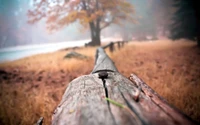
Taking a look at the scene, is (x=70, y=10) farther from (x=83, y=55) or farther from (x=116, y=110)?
(x=116, y=110)

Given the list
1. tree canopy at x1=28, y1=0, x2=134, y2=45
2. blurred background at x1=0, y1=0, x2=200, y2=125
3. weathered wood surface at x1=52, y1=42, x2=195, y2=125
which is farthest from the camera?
tree canopy at x1=28, y1=0, x2=134, y2=45

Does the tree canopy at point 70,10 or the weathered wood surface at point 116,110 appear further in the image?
the tree canopy at point 70,10

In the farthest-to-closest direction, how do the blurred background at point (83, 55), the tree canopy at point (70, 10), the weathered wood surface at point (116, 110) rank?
the tree canopy at point (70, 10) → the blurred background at point (83, 55) → the weathered wood surface at point (116, 110)

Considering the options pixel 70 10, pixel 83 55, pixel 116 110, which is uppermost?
pixel 70 10

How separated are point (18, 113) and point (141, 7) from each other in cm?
2605

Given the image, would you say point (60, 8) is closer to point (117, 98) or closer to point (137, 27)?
point (117, 98)

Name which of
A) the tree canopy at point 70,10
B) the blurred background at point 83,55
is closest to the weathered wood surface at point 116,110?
the blurred background at point 83,55

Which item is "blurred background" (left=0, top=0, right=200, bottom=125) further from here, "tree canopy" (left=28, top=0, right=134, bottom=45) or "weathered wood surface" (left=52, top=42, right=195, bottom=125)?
"weathered wood surface" (left=52, top=42, right=195, bottom=125)

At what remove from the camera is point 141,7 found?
78.8ft

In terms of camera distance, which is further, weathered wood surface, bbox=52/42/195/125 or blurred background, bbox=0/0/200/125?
blurred background, bbox=0/0/200/125

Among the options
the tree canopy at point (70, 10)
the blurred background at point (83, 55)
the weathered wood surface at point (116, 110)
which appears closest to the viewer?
the weathered wood surface at point (116, 110)

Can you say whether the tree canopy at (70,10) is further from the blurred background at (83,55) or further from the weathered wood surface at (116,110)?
the weathered wood surface at (116,110)

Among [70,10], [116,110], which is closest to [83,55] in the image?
[116,110]

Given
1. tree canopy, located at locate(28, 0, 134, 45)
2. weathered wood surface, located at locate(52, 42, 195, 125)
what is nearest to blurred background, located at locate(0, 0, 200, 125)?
tree canopy, located at locate(28, 0, 134, 45)
